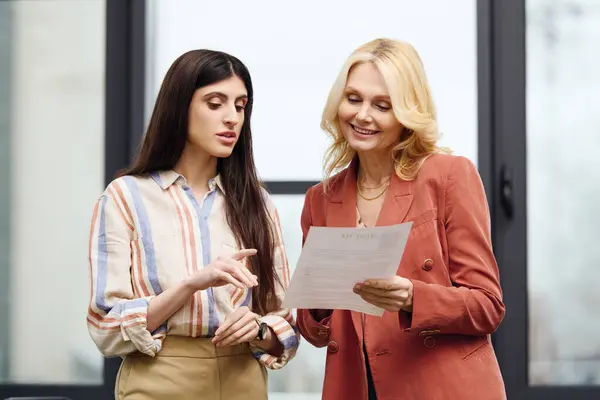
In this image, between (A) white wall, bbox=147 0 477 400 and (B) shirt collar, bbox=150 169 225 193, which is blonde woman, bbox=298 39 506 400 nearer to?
(B) shirt collar, bbox=150 169 225 193

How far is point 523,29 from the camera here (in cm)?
366

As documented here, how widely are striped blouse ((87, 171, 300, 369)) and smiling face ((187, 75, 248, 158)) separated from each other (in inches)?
4.4

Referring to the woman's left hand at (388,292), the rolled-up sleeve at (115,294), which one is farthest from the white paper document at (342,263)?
the rolled-up sleeve at (115,294)

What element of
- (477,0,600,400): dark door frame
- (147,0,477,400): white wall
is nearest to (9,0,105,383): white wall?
(147,0,477,400): white wall

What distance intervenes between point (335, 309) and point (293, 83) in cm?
162

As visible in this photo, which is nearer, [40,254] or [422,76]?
[422,76]

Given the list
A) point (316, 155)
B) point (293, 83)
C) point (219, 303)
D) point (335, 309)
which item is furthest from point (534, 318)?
point (219, 303)

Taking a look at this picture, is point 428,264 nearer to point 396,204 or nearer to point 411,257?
point 411,257

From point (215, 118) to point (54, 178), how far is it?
1.71 m

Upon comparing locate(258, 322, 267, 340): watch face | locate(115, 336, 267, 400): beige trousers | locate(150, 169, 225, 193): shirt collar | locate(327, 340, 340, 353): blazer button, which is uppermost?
locate(150, 169, 225, 193): shirt collar

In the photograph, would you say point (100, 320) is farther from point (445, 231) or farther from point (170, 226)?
point (445, 231)

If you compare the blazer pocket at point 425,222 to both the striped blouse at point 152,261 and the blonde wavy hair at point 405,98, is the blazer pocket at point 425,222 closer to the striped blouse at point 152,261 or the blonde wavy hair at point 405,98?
the blonde wavy hair at point 405,98

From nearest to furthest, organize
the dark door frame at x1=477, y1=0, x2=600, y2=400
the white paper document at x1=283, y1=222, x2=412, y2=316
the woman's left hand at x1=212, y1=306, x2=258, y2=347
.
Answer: the white paper document at x1=283, y1=222, x2=412, y2=316 < the woman's left hand at x1=212, y1=306, x2=258, y2=347 < the dark door frame at x1=477, y1=0, x2=600, y2=400

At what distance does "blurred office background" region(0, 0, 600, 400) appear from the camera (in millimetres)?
3650
